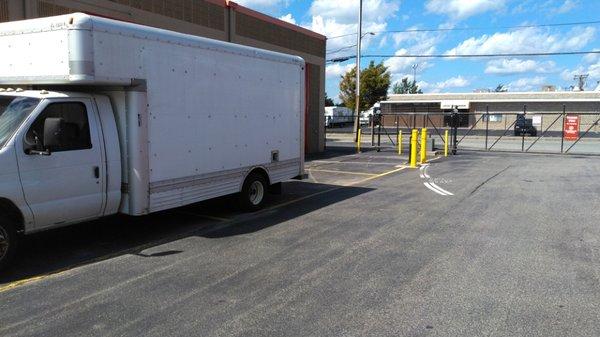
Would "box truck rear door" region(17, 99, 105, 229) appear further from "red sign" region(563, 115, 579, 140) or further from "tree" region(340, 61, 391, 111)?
"tree" region(340, 61, 391, 111)

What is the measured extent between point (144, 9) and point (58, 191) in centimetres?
859

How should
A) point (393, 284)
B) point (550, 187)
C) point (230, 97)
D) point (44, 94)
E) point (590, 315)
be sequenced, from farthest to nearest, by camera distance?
A: point (550, 187)
point (230, 97)
point (44, 94)
point (393, 284)
point (590, 315)

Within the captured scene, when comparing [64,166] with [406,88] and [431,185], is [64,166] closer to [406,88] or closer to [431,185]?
[431,185]

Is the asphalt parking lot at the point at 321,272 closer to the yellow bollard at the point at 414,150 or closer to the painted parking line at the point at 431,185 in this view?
the painted parking line at the point at 431,185

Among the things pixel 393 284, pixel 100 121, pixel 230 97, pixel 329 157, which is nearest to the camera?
pixel 393 284

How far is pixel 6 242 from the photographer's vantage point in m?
5.70

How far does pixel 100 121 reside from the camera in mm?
6594

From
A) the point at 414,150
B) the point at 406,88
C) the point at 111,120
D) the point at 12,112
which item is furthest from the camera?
the point at 406,88

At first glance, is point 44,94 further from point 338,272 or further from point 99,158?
point 338,272

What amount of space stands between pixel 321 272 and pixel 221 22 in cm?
1257

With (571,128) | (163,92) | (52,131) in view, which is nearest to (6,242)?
(52,131)

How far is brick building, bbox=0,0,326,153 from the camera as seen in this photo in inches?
443

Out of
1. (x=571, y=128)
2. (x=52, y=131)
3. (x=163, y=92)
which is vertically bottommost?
(x=571, y=128)

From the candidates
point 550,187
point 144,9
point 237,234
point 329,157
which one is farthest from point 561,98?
point 237,234
